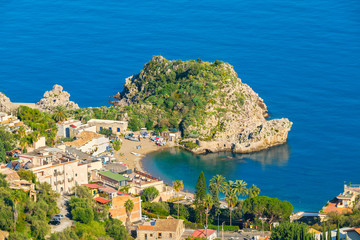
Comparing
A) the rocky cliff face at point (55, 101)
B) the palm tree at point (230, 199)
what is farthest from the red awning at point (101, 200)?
the rocky cliff face at point (55, 101)

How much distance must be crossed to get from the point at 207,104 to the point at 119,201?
1794 inches

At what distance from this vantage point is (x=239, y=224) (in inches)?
4791

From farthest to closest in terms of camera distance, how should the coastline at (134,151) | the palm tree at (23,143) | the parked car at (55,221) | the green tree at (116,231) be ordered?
1. the coastline at (134,151)
2. the palm tree at (23,143)
3. the green tree at (116,231)
4. the parked car at (55,221)

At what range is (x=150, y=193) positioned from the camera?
12612 centimetres

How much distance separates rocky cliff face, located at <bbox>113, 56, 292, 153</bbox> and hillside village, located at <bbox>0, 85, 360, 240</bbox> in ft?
58.2

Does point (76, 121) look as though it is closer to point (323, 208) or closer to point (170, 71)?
point (170, 71)

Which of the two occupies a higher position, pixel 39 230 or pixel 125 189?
pixel 125 189

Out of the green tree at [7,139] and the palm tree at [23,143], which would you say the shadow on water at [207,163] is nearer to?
the palm tree at [23,143]

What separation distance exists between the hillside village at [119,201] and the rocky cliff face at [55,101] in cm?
1704

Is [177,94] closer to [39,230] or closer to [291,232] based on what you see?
[291,232]

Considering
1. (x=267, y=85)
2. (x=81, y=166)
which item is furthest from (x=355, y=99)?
(x=81, y=166)

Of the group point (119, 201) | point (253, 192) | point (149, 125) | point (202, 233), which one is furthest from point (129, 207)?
point (149, 125)

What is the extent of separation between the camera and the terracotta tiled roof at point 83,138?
464 ft

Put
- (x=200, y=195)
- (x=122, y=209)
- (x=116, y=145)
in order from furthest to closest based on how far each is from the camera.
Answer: (x=116, y=145)
(x=200, y=195)
(x=122, y=209)
